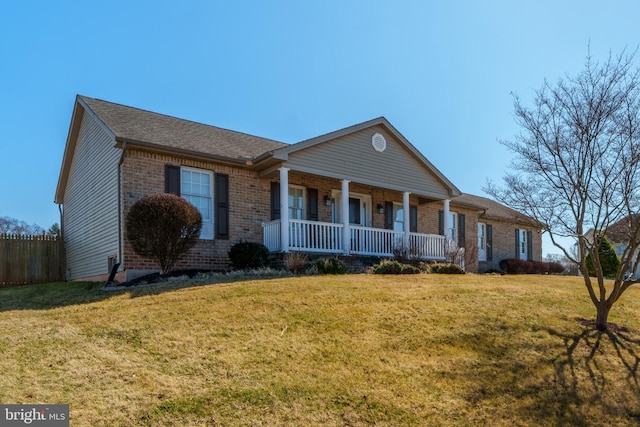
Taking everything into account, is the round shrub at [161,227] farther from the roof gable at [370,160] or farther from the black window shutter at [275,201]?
the black window shutter at [275,201]

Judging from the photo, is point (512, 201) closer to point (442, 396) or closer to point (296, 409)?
point (442, 396)

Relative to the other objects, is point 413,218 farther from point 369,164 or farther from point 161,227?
point 161,227

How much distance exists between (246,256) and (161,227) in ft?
8.61

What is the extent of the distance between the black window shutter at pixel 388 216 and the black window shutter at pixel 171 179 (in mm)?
8291

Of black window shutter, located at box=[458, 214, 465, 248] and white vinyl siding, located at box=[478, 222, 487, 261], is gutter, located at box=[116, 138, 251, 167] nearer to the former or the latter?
black window shutter, located at box=[458, 214, 465, 248]

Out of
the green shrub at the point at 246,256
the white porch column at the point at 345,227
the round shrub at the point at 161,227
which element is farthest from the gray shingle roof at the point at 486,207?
the round shrub at the point at 161,227

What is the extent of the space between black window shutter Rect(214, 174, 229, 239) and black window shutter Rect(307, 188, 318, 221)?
3.05m

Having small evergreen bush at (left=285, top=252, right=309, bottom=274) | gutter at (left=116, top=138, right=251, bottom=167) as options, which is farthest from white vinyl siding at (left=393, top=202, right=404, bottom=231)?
gutter at (left=116, top=138, right=251, bottom=167)

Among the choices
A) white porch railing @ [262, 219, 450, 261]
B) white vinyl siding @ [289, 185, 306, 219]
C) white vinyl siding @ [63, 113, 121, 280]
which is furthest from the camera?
white vinyl siding @ [289, 185, 306, 219]

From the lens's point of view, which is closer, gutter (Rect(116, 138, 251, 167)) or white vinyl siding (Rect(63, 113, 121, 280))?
gutter (Rect(116, 138, 251, 167))

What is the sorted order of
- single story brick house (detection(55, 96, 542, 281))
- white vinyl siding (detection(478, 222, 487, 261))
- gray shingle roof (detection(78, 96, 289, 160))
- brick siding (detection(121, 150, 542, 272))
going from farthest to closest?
white vinyl siding (detection(478, 222, 487, 261)) < gray shingle roof (detection(78, 96, 289, 160)) < single story brick house (detection(55, 96, 542, 281)) < brick siding (detection(121, 150, 542, 272))

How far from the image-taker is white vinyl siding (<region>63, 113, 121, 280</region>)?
520 inches

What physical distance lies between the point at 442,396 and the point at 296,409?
164 centimetres

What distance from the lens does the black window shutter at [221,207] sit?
13.6 metres
